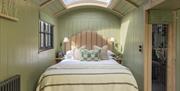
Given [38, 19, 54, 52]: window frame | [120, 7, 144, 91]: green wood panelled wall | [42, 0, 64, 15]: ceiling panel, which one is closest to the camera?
[120, 7, 144, 91]: green wood panelled wall

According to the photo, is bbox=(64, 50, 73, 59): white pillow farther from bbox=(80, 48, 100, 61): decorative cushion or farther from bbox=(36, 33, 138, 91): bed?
bbox=(36, 33, 138, 91): bed

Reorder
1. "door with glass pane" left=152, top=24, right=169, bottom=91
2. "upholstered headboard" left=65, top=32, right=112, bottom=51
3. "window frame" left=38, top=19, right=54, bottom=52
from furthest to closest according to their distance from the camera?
1. "upholstered headboard" left=65, top=32, right=112, bottom=51
2. "window frame" left=38, top=19, right=54, bottom=52
3. "door with glass pane" left=152, top=24, right=169, bottom=91

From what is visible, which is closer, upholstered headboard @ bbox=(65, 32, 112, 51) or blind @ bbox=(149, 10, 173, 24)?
blind @ bbox=(149, 10, 173, 24)

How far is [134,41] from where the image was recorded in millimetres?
6066

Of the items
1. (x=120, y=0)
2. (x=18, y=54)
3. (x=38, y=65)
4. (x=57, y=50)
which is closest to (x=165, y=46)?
(x=120, y=0)

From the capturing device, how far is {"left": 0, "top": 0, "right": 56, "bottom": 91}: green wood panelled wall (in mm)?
2982

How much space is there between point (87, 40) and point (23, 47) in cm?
438

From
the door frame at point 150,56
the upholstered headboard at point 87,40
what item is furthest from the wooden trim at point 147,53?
the upholstered headboard at point 87,40

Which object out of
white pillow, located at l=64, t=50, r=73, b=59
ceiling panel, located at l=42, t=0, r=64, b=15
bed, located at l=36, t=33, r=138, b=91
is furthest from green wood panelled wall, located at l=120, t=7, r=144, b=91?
ceiling panel, located at l=42, t=0, r=64, b=15

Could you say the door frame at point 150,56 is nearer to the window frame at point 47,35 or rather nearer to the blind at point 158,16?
the blind at point 158,16

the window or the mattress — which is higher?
the window

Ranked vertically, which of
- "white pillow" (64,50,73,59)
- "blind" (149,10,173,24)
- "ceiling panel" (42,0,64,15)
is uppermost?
"ceiling panel" (42,0,64,15)

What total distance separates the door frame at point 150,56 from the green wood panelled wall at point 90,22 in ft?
10.6

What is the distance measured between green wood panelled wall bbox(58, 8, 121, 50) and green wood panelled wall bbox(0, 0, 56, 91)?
2.90 m
